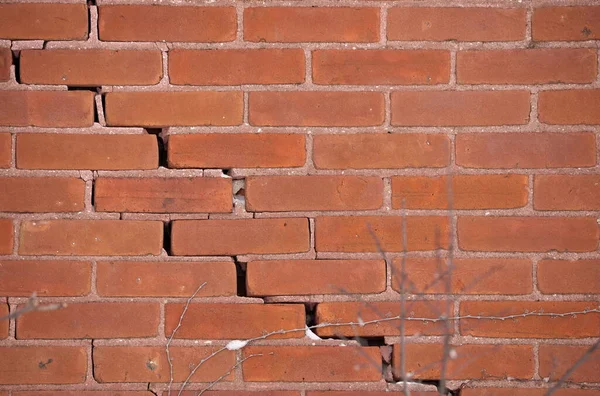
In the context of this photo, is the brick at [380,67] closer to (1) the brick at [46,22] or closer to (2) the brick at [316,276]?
(2) the brick at [316,276]

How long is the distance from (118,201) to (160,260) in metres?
0.17

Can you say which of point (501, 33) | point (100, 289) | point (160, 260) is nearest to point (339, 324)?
point (160, 260)

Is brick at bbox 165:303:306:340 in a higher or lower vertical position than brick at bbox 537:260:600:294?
lower

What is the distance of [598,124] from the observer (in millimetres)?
1424

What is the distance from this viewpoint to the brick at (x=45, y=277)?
1408 millimetres

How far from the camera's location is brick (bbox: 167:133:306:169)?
142 centimetres

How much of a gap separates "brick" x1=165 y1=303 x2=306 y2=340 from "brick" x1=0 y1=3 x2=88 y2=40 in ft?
2.21

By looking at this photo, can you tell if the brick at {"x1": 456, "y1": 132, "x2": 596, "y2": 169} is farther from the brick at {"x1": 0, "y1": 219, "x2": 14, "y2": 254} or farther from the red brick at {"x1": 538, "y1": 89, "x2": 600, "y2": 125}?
the brick at {"x1": 0, "y1": 219, "x2": 14, "y2": 254}

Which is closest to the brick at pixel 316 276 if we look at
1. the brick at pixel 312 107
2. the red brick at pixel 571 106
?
the brick at pixel 312 107

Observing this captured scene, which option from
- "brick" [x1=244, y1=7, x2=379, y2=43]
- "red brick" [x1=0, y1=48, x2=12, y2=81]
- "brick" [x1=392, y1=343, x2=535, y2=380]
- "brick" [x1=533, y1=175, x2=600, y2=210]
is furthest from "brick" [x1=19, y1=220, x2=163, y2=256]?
"brick" [x1=533, y1=175, x2=600, y2=210]

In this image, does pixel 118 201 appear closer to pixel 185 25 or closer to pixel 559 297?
pixel 185 25

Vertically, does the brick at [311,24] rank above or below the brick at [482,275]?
above

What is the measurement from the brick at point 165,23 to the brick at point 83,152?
0.24 meters

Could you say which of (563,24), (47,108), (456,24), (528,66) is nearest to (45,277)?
(47,108)
